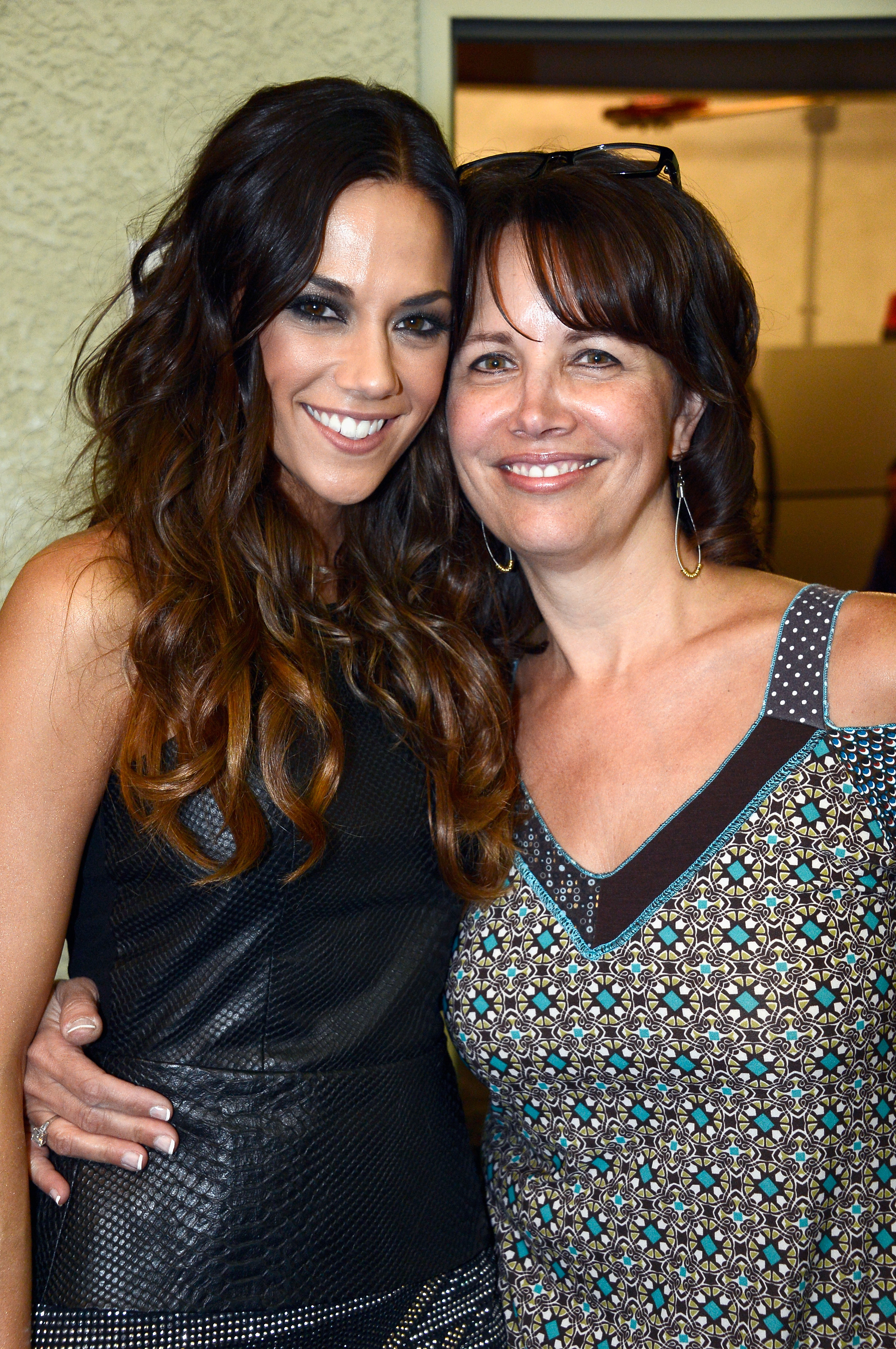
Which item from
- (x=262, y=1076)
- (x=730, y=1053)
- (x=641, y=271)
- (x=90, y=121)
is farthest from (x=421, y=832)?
(x=90, y=121)

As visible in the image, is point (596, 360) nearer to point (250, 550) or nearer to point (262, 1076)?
point (250, 550)

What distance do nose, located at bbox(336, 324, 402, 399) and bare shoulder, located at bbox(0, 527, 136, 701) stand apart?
0.37 meters

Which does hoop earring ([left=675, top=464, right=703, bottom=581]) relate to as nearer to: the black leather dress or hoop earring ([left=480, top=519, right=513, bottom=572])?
hoop earring ([left=480, top=519, right=513, bottom=572])

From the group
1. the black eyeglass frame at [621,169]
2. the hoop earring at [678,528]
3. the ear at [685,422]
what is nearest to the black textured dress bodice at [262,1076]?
the hoop earring at [678,528]

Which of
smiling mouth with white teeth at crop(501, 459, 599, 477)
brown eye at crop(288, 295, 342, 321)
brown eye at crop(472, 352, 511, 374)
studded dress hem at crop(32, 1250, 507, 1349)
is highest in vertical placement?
brown eye at crop(288, 295, 342, 321)

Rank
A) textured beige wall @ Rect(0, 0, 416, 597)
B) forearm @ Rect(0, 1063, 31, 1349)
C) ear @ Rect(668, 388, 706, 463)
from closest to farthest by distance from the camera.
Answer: forearm @ Rect(0, 1063, 31, 1349), ear @ Rect(668, 388, 706, 463), textured beige wall @ Rect(0, 0, 416, 597)

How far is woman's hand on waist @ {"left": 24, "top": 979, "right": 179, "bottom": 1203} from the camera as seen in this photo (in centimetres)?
139

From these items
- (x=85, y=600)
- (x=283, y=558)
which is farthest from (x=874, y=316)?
(x=85, y=600)

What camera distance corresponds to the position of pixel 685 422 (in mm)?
1755

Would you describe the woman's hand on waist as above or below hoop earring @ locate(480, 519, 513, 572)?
below

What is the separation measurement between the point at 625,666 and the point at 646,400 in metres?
0.37

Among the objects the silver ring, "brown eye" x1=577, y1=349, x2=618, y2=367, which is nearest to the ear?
"brown eye" x1=577, y1=349, x2=618, y2=367

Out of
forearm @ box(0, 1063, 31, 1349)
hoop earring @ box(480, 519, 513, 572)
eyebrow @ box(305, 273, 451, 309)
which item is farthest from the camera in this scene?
hoop earring @ box(480, 519, 513, 572)

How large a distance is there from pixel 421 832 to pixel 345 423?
1.78 feet
